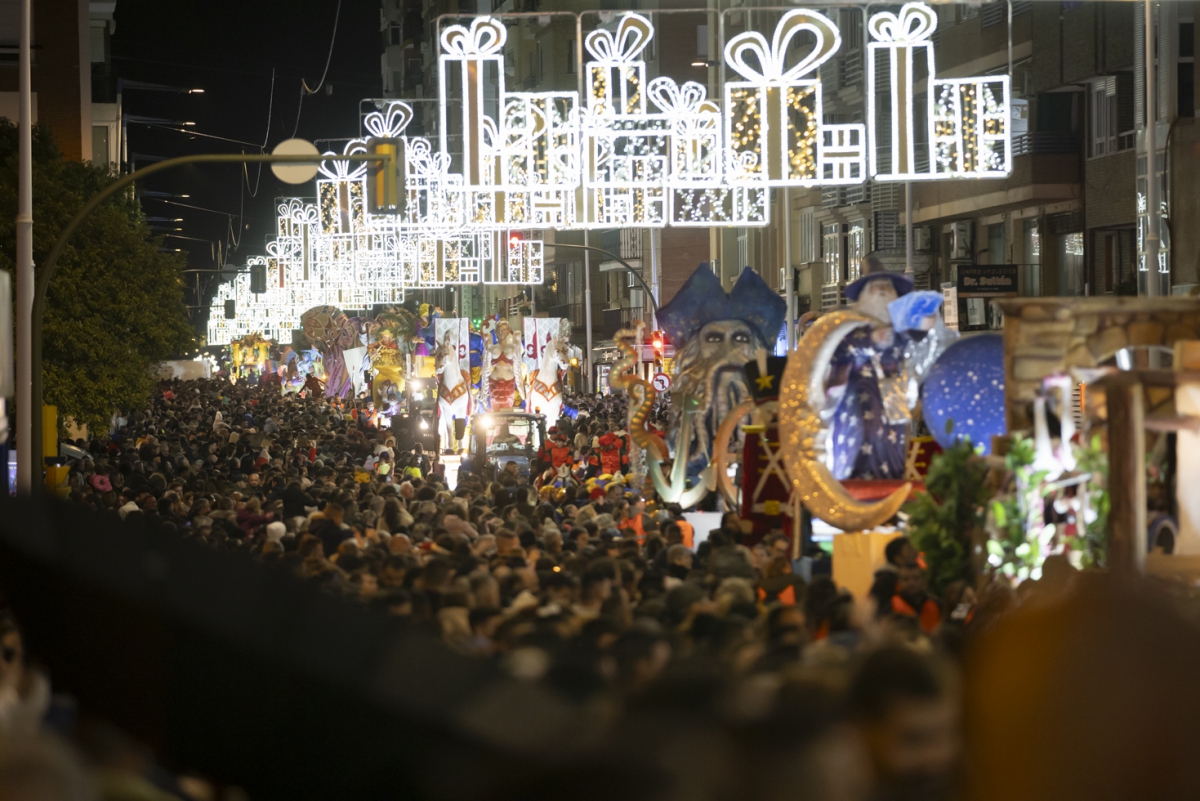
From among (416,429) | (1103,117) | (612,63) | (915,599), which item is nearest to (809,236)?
(1103,117)

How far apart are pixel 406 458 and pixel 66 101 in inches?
821

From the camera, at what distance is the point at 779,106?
18203 millimetres

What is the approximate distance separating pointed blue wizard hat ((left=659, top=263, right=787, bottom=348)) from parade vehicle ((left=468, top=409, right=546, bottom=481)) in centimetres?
851

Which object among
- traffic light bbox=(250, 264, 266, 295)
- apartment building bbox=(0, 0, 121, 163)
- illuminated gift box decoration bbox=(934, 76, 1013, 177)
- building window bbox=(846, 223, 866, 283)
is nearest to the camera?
illuminated gift box decoration bbox=(934, 76, 1013, 177)

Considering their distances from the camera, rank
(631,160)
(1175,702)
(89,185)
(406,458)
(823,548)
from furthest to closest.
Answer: (89,185)
(406,458)
(631,160)
(823,548)
(1175,702)

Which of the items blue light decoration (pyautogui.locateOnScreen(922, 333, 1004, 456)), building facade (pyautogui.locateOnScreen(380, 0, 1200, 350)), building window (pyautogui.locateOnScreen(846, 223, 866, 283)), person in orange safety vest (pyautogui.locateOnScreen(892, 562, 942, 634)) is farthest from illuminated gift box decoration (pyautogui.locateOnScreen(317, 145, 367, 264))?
person in orange safety vest (pyautogui.locateOnScreen(892, 562, 942, 634))

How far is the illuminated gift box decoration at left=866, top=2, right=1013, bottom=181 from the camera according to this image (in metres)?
17.9

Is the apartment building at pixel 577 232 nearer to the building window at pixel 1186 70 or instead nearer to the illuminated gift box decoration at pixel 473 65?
the building window at pixel 1186 70

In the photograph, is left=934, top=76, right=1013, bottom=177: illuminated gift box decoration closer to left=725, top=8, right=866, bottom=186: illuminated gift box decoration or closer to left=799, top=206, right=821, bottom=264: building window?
left=725, top=8, right=866, bottom=186: illuminated gift box decoration

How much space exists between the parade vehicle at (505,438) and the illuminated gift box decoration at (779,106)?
1049cm

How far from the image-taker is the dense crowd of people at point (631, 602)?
2488 mm

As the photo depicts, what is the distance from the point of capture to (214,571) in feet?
9.80

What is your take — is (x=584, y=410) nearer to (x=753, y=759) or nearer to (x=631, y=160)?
(x=631, y=160)

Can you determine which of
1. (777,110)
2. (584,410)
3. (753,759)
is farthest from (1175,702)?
(584,410)
